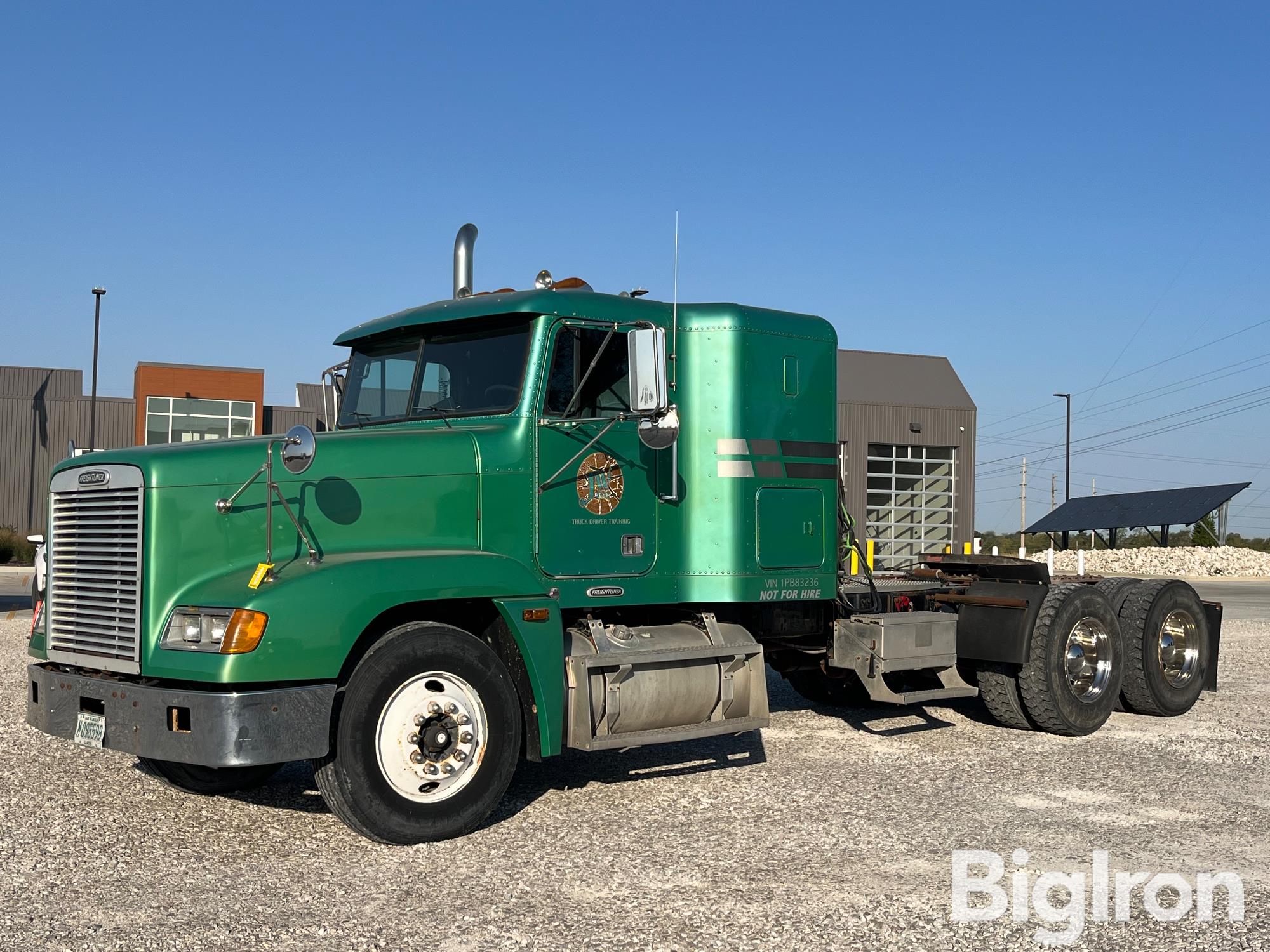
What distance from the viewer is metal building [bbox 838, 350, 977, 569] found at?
37.3 m

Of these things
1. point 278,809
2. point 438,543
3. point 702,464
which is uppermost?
point 702,464

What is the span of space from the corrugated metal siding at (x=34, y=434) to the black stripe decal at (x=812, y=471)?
1677 inches

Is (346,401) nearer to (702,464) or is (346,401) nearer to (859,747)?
(702,464)

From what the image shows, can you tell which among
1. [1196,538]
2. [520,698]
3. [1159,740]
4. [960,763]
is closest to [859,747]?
[960,763]

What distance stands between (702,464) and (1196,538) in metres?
55.3

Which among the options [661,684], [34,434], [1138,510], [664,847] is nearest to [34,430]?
[34,434]

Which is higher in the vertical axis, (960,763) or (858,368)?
(858,368)

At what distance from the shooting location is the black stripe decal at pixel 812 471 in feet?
25.8

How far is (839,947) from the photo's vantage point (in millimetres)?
4500

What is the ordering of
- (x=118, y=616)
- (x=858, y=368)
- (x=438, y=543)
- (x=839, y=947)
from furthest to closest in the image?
1. (x=858, y=368)
2. (x=438, y=543)
3. (x=118, y=616)
4. (x=839, y=947)

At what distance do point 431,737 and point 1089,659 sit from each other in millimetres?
5894

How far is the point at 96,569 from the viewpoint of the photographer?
616cm

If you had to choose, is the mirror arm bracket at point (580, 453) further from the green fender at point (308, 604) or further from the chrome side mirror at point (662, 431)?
the green fender at point (308, 604)

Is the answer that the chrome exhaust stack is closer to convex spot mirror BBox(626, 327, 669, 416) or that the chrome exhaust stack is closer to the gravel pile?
convex spot mirror BBox(626, 327, 669, 416)
